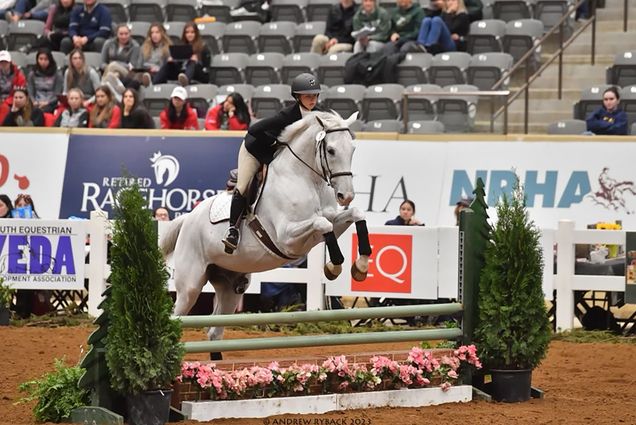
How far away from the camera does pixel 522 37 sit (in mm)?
16219

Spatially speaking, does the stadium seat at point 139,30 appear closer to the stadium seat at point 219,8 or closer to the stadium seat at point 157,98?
the stadium seat at point 219,8

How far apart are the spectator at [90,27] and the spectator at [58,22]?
7.4 inches

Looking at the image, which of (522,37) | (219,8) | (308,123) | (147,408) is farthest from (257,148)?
(219,8)

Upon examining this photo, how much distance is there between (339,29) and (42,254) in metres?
6.08

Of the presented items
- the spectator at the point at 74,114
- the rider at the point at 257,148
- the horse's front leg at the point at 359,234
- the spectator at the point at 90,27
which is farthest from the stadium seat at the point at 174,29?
the horse's front leg at the point at 359,234

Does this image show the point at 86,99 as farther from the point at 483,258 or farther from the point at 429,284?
the point at 483,258

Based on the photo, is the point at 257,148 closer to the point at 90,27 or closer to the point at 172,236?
the point at 172,236

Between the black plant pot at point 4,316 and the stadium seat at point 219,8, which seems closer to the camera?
the black plant pot at point 4,316

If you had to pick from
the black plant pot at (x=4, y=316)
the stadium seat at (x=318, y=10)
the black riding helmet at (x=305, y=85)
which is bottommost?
the black plant pot at (x=4, y=316)

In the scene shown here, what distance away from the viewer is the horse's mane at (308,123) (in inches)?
335

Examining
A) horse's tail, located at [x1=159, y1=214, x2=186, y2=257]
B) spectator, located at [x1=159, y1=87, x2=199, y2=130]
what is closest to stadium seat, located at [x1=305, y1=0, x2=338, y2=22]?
spectator, located at [x1=159, y1=87, x2=199, y2=130]

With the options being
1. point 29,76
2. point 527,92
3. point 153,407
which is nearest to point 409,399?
point 153,407

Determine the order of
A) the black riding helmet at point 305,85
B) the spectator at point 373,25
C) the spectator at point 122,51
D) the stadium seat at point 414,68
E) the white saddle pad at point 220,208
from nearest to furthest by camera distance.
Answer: the black riding helmet at point 305,85 < the white saddle pad at point 220,208 < the stadium seat at point 414,68 < the spectator at point 373,25 < the spectator at point 122,51

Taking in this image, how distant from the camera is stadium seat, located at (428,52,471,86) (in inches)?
619
